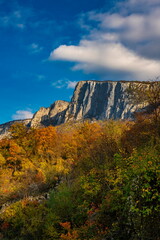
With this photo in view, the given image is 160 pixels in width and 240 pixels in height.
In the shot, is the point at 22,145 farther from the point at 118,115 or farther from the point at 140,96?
the point at 118,115

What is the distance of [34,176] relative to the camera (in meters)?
28.4

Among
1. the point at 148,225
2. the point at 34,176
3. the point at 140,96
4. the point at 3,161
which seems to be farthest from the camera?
the point at 3,161

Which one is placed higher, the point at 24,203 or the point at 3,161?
the point at 3,161

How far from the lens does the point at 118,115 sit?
169750mm

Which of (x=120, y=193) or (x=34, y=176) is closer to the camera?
(x=120, y=193)

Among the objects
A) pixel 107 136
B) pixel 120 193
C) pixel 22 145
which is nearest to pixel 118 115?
pixel 22 145

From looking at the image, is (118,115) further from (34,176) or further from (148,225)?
(148,225)

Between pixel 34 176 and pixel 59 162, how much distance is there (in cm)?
423

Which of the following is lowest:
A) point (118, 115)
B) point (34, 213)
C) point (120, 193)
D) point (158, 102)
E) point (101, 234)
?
point (34, 213)

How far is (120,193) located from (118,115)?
165938mm

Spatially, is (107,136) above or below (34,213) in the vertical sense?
above

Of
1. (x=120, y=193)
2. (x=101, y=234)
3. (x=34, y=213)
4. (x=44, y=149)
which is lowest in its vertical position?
(x=34, y=213)

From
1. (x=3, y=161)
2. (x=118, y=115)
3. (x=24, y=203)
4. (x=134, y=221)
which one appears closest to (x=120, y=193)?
(x=134, y=221)

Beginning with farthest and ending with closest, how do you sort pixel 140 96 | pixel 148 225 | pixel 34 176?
pixel 34 176 < pixel 140 96 < pixel 148 225
